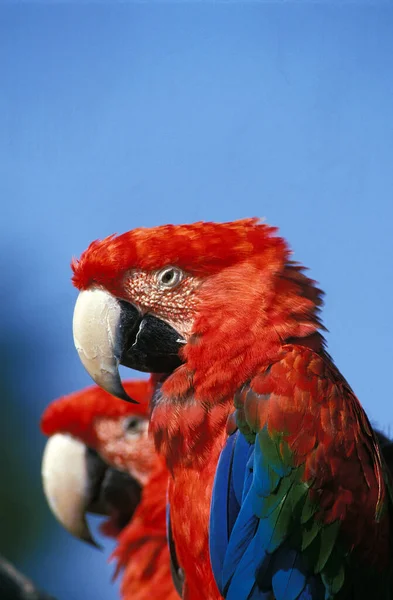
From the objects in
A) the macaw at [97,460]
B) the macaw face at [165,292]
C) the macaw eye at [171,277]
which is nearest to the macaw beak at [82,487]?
the macaw at [97,460]

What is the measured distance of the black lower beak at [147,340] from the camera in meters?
1.23

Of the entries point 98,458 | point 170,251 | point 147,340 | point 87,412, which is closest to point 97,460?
point 98,458

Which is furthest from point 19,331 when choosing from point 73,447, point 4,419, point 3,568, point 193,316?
point 193,316

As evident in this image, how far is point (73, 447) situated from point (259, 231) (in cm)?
90

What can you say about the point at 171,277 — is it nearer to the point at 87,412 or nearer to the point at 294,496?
the point at 294,496

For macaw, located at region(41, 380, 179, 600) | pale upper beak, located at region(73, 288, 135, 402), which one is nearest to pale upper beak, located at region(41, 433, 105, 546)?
macaw, located at region(41, 380, 179, 600)

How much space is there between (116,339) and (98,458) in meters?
0.77

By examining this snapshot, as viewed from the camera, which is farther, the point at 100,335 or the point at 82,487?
the point at 82,487

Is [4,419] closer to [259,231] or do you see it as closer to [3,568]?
[3,568]

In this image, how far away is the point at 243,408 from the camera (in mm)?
1150

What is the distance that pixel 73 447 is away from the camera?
74.2 inches

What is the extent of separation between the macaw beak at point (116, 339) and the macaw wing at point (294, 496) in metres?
0.17

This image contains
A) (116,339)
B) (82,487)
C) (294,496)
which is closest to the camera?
(294,496)

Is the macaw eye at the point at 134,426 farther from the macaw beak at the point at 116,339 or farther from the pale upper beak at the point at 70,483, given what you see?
the macaw beak at the point at 116,339
